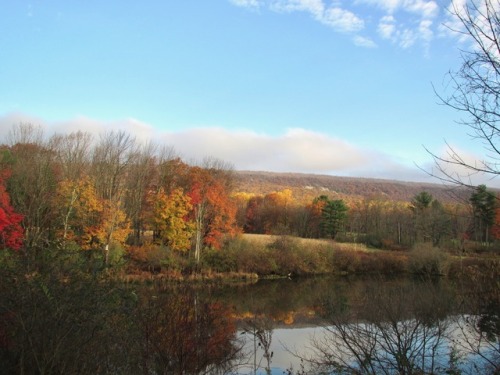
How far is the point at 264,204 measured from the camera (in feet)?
270

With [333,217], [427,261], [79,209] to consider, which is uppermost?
[79,209]

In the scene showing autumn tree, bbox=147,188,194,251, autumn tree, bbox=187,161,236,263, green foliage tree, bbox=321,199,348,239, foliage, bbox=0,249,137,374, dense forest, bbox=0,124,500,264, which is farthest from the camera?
green foliage tree, bbox=321,199,348,239

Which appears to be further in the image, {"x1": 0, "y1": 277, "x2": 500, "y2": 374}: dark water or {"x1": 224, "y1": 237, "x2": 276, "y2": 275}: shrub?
{"x1": 224, "y1": 237, "x2": 276, "y2": 275}: shrub

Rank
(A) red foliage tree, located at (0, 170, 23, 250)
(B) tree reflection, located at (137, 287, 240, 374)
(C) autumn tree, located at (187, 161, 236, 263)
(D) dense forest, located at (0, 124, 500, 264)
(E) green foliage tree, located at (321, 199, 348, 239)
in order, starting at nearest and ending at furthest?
(B) tree reflection, located at (137, 287, 240, 374), (A) red foliage tree, located at (0, 170, 23, 250), (D) dense forest, located at (0, 124, 500, 264), (C) autumn tree, located at (187, 161, 236, 263), (E) green foliage tree, located at (321, 199, 348, 239)

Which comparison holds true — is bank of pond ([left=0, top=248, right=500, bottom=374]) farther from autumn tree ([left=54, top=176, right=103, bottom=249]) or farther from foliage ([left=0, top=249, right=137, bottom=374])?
autumn tree ([left=54, top=176, right=103, bottom=249])

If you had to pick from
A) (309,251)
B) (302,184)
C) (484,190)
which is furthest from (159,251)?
(302,184)

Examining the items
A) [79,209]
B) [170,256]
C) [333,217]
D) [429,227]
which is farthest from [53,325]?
[333,217]

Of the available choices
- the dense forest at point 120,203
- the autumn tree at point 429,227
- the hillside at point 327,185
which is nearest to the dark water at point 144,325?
the dense forest at point 120,203

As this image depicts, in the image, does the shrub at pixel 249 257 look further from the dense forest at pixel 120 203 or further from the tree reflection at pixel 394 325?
the tree reflection at pixel 394 325

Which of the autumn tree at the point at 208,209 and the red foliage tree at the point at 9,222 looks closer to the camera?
the red foliage tree at the point at 9,222

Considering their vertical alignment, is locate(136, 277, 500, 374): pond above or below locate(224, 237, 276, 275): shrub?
above

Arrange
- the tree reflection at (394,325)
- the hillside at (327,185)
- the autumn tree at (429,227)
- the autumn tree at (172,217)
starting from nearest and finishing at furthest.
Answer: the tree reflection at (394,325) < the autumn tree at (172,217) < the autumn tree at (429,227) < the hillside at (327,185)

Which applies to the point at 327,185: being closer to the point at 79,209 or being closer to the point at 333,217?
the point at 333,217

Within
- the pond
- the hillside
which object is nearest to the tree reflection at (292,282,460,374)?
the pond
